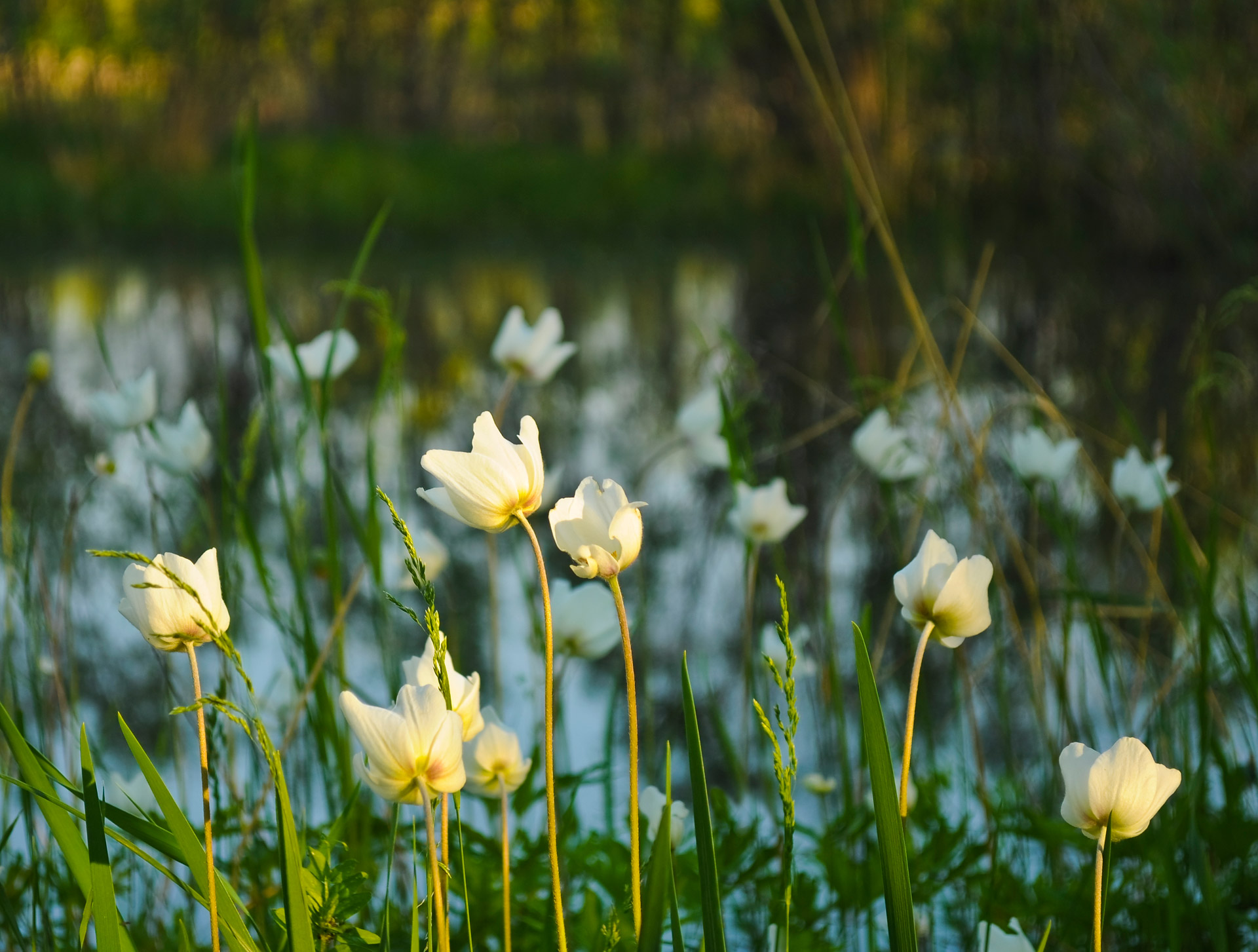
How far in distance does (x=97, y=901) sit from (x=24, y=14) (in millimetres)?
10039

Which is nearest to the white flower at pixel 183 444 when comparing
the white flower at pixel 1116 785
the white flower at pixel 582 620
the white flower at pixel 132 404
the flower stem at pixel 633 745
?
the white flower at pixel 132 404

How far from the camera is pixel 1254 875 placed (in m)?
0.98

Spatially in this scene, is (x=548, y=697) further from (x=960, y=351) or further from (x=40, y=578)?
(x=960, y=351)

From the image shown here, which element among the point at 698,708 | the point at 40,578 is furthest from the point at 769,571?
the point at 40,578

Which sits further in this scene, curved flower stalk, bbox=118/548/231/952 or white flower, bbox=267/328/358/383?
white flower, bbox=267/328/358/383

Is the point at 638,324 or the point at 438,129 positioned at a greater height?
the point at 438,129

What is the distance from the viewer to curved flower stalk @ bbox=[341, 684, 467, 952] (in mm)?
484

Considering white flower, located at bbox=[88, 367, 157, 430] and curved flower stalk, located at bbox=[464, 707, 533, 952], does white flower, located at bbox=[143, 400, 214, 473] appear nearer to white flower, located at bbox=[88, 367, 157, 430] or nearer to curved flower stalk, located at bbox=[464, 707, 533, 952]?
white flower, located at bbox=[88, 367, 157, 430]

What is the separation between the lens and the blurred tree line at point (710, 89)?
517 cm

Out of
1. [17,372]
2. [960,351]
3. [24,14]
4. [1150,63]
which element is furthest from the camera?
[24,14]

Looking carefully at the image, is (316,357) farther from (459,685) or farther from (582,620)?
(459,685)

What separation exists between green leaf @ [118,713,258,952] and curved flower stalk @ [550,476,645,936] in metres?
0.16

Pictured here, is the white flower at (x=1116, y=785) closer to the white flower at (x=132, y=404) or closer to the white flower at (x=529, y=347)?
the white flower at (x=529, y=347)

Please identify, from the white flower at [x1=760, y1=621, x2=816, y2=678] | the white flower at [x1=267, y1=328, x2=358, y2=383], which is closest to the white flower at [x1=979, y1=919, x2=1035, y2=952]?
the white flower at [x1=760, y1=621, x2=816, y2=678]
